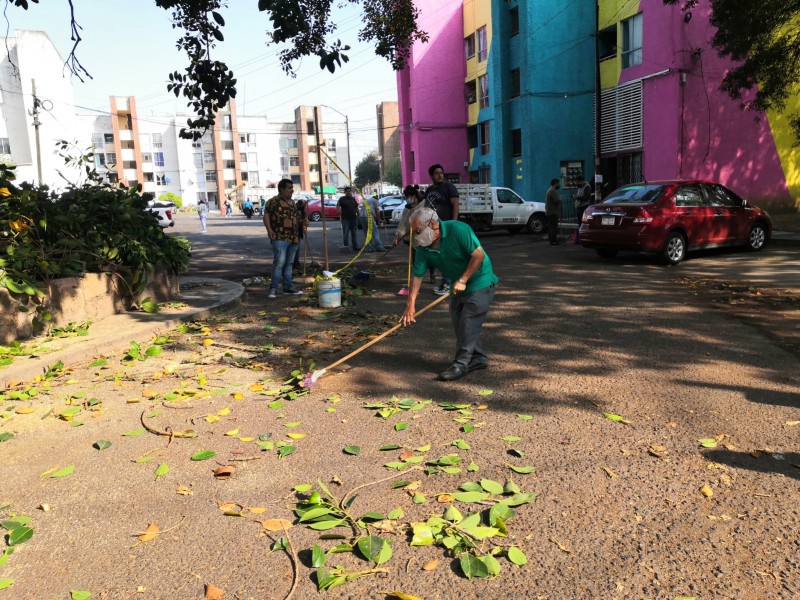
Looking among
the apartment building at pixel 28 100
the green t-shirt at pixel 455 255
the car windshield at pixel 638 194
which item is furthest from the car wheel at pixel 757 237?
the apartment building at pixel 28 100

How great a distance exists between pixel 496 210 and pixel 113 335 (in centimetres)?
1593

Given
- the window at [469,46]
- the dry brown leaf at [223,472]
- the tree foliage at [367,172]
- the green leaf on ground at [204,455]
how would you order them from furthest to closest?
the tree foliage at [367,172] < the window at [469,46] < the green leaf on ground at [204,455] < the dry brown leaf at [223,472]

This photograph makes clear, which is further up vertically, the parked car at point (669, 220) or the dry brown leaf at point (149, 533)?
the parked car at point (669, 220)

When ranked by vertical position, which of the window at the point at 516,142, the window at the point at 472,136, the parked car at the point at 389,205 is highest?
the window at the point at 472,136

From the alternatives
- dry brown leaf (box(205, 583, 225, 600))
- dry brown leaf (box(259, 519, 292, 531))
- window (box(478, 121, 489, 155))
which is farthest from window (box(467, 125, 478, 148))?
dry brown leaf (box(205, 583, 225, 600))

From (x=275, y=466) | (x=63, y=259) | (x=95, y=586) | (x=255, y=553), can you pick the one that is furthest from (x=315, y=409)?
(x=63, y=259)

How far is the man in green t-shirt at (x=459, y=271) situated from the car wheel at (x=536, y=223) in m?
17.0

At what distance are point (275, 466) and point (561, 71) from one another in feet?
95.4

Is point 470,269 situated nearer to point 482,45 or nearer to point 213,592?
point 213,592

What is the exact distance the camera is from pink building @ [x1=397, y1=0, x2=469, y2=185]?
3722 centimetres

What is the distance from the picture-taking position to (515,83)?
31453mm

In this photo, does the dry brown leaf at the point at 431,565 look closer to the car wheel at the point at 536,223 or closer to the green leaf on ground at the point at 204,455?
the green leaf on ground at the point at 204,455

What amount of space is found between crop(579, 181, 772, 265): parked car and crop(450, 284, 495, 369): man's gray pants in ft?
24.2

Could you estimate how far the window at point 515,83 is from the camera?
1226 inches
